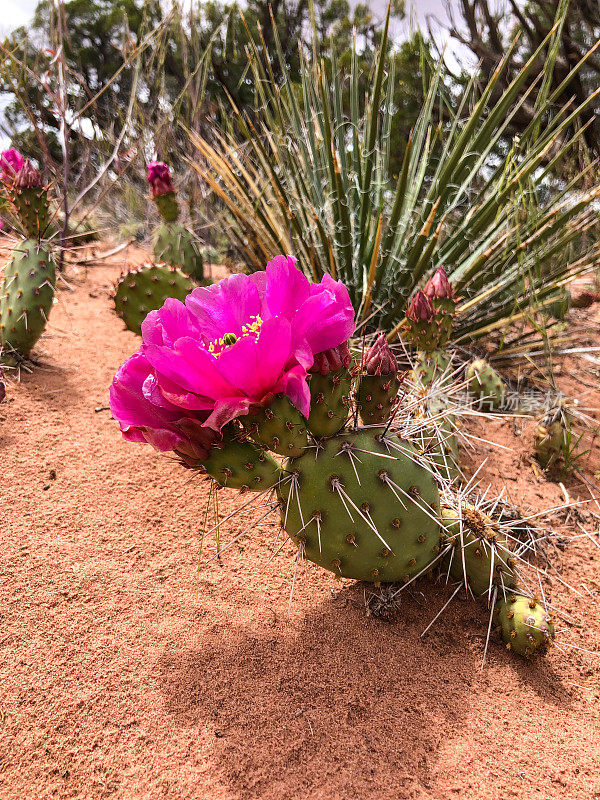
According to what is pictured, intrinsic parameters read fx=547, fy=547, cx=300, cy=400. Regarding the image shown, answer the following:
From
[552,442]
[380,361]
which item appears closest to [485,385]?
[552,442]

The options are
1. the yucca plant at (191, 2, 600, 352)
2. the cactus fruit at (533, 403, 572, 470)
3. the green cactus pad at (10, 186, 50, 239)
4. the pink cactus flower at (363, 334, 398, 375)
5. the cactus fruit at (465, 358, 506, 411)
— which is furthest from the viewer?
the green cactus pad at (10, 186, 50, 239)

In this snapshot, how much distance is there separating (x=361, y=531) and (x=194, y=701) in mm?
487

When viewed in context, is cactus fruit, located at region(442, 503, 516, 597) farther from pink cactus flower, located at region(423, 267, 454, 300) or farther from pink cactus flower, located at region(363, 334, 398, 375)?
pink cactus flower, located at region(423, 267, 454, 300)

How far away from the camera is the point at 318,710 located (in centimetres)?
111

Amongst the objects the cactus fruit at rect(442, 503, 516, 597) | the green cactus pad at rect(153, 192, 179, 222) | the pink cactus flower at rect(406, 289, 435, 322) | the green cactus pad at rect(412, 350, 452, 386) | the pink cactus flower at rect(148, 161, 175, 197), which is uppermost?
the pink cactus flower at rect(148, 161, 175, 197)

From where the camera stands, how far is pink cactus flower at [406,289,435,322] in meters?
1.77

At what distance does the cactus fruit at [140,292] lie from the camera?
8.37ft

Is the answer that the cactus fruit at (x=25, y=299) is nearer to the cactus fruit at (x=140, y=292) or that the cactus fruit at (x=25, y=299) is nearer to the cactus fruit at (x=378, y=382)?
the cactus fruit at (x=140, y=292)

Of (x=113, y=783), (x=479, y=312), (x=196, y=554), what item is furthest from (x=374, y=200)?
(x=113, y=783)

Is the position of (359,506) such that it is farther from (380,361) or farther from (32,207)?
(32,207)

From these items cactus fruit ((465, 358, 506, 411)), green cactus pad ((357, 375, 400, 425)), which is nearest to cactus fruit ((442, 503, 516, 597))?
green cactus pad ((357, 375, 400, 425))

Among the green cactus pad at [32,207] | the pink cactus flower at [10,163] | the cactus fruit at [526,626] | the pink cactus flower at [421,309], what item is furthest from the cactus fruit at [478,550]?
the pink cactus flower at [10,163]

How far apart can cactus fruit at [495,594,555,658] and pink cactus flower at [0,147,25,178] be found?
2672 mm

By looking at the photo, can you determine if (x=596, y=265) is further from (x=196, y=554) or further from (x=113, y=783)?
(x=113, y=783)
